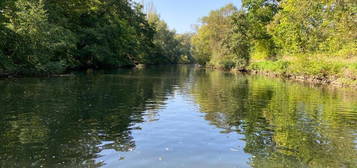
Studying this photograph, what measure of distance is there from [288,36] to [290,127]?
3942cm

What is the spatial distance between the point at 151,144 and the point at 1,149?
457 centimetres

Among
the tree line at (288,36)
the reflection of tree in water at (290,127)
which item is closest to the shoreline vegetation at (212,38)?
the tree line at (288,36)

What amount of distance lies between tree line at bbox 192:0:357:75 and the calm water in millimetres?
17120

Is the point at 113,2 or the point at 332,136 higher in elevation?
the point at 113,2

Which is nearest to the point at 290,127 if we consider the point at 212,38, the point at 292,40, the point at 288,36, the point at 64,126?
the point at 64,126

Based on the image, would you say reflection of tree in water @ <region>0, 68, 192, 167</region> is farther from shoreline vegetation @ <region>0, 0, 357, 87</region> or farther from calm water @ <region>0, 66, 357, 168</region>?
shoreline vegetation @ <region>0, 0, 357, 87</region>

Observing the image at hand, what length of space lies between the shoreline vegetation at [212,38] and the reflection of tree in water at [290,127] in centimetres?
1625

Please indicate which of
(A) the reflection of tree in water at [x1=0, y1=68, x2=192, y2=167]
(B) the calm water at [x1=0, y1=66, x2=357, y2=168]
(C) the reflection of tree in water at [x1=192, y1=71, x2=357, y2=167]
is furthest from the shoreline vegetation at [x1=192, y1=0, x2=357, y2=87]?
(A) the reflection of tree in water at [x1=0, y1=68, x2=192, y2=167]

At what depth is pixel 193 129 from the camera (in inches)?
491

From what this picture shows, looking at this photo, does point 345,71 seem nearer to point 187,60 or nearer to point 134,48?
point 134,48

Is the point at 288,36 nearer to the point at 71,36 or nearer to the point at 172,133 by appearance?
the point at 71,36

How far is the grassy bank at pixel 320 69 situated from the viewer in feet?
105

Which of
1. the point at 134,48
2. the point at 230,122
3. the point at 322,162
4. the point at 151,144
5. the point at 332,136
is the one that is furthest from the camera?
the point at 134,48

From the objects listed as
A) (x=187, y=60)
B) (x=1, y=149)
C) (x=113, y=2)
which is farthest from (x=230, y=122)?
(x=187, y=60)
